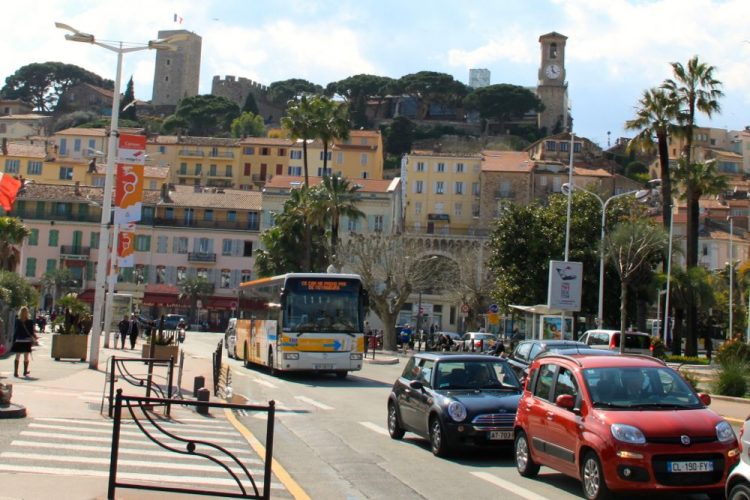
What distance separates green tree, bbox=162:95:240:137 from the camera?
509 feet

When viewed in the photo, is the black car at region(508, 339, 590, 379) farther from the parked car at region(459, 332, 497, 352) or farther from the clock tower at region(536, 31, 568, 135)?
the clock tower at region(536, 31, 568, 135)

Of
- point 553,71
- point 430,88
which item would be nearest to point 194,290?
point 430,88

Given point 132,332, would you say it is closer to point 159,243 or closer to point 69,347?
point 69,347

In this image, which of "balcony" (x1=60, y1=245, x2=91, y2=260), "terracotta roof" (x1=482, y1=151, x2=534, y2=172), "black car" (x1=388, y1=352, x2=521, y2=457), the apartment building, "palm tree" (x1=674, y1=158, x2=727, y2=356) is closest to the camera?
"black car" (x1=388, y1=352, x2=521, y2=457)

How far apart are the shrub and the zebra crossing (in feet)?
48.8

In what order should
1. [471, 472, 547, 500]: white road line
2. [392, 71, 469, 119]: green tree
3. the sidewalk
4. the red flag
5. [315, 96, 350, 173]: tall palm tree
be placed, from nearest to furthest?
the sidewalk
[471, 472, 547, 500]: white road line
the red flag
[315, 96, 350, 173]: tall palm tree
[392, 71, 469, 119]: green tree

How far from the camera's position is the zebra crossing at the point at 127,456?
1073 centimetres

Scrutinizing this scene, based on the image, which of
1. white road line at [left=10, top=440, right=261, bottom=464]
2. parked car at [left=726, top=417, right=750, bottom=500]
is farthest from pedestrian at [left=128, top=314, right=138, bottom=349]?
parked car at [left=726, top=417, right=750, bottom=500]

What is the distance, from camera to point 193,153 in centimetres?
12525

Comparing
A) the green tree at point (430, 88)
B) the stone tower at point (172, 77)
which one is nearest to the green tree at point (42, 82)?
the stone tower at point (172, 77)

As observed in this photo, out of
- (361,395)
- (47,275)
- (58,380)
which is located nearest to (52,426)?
(58,380)

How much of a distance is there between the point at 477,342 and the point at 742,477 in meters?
43.8

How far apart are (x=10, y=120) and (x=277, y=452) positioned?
6032 inches

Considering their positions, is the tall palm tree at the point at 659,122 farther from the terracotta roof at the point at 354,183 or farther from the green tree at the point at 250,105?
the green tree at the point at 250,105
